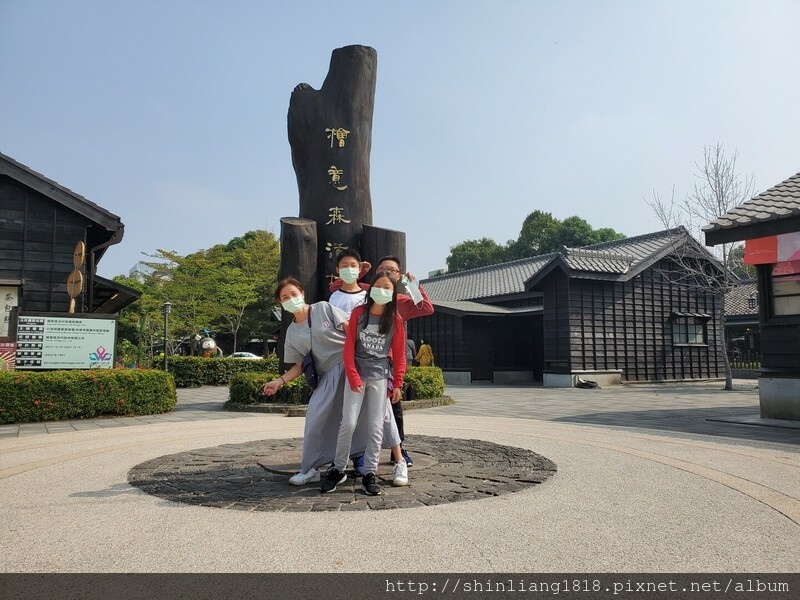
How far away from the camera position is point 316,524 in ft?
11.5

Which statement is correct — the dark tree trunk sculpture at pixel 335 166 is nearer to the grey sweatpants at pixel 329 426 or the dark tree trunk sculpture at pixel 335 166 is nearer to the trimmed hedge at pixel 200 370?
the grey sweatpants at pixel 329 426

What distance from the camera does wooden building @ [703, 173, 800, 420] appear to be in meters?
9.27

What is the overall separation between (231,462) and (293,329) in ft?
5.62

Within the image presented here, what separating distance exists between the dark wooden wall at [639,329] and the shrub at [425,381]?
305 inches

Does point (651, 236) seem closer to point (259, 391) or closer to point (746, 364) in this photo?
point (746, 364)

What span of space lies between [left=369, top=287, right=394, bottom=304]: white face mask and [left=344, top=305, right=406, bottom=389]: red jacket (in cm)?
14

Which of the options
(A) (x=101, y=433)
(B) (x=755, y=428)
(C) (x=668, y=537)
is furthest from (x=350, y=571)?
(B) (x=755, y=428)

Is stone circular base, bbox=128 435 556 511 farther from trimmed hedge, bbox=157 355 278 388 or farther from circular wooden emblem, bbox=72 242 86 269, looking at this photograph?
trimmed hedge, bbox=157 355 278 388

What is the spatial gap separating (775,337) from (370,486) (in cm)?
838

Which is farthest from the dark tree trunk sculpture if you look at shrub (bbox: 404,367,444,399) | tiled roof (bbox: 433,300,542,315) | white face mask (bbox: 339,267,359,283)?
tiled roof (bbox: 433,300,542,315)

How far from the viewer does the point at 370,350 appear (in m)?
4.56

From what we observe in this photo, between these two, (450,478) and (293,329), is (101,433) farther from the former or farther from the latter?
(450,478)

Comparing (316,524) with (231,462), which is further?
(231,462)

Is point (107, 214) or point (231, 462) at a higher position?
point (107, 214)
